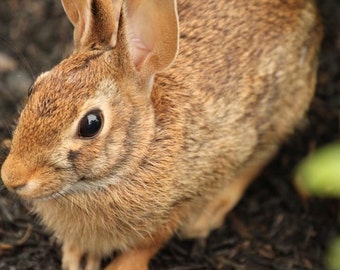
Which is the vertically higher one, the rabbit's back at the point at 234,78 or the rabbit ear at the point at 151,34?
the rabbit ear at the point at 151,34

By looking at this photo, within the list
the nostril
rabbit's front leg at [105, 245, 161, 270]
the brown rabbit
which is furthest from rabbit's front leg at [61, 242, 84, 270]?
the nostril

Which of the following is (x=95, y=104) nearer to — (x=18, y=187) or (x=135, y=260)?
(x=18, y=187)

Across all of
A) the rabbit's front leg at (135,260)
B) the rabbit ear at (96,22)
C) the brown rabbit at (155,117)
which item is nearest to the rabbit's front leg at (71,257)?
the brown rabbit at (155,117)

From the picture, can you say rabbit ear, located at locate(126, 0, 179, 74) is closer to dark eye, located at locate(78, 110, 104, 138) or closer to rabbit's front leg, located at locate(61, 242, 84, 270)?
dark eye, located at locate(78, 110, 104, 138)

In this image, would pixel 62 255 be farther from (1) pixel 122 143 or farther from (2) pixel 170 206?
(1) pixel 122 143

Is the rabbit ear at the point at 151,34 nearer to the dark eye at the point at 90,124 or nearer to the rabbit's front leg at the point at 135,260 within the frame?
the dark eye at the point at 90,124

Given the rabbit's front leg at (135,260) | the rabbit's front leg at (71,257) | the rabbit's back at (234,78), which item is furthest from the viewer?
the rabbit's front leg at (71,257)

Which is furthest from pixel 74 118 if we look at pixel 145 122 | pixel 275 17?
pixel 275 17
